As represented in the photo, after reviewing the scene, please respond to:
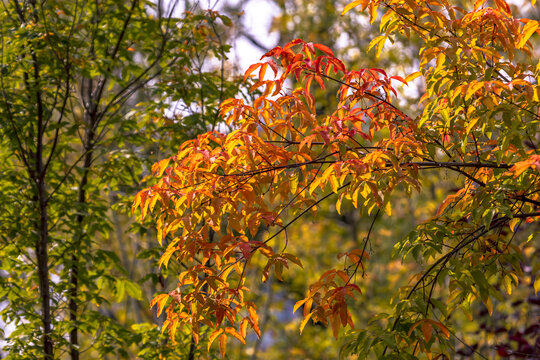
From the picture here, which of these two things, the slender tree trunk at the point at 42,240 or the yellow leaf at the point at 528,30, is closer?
the yellow leaf at the point at 528,30

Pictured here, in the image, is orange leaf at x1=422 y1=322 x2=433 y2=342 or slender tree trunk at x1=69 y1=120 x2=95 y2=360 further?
slender tree trunk at x1=69 y1=120 x2=95 y2=360

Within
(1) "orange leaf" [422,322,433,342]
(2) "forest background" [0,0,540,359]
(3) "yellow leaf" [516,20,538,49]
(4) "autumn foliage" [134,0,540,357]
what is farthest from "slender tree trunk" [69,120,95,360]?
(3) "yellow leaf" [516,20,538,49]

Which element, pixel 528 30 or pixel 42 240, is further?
pixel 42 240

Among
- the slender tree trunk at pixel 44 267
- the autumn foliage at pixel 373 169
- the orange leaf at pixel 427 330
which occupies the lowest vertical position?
the orange leaf at pixel 427 330

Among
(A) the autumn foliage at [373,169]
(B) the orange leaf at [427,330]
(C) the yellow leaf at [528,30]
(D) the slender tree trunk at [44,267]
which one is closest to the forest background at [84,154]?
(D) the slender tree trunk at [44,267]

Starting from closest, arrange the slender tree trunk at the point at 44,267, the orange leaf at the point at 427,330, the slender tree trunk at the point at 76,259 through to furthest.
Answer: the orange leaf at the point at 427,330 < the slender tree trunk at the point at 44,267 < the slender tree trunk at the point at 76,259

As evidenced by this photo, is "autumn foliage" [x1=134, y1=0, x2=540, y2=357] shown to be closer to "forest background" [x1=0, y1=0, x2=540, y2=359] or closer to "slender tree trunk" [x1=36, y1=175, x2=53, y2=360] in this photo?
"forest background" [x1=0, y1=0, x2=540, y2=359]

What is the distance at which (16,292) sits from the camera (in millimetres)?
3336

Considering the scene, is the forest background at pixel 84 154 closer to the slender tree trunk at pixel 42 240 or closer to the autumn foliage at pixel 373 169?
the slender tree trunk at pixel 42 240

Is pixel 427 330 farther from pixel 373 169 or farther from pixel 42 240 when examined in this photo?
pixel 42 240

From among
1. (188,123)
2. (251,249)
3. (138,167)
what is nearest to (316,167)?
(251,249)

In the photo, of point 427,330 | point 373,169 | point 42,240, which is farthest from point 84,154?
point 427,330

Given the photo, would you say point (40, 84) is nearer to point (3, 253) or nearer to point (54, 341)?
point (3, 253)

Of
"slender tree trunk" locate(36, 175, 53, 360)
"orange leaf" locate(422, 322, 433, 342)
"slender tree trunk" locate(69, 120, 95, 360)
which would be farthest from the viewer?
"slender tree trunk" locate(69, 120, 95, 360)
